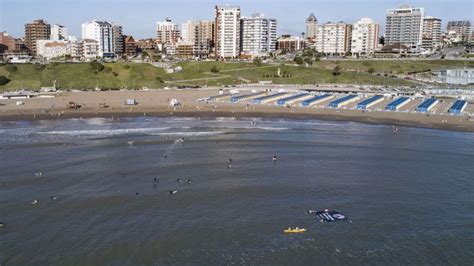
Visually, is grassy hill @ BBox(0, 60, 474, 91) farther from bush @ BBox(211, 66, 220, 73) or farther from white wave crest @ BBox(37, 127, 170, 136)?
white wave crest @ BBox(37, 127, 170, 136)

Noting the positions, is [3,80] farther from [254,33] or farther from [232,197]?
[254,33]

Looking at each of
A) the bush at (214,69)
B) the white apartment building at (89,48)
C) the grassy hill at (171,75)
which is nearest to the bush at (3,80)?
the grassy hill at (171,75)

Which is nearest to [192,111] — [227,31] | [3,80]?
[3,80]

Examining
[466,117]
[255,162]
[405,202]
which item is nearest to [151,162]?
[255,162]

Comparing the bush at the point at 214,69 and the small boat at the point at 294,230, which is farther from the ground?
the bush at the point at 214,69

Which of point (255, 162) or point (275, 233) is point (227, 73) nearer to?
point (255, 162)

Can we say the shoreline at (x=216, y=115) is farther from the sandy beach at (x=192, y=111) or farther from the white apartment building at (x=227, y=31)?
the white apartment building at (x=227, y=31)
